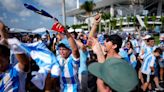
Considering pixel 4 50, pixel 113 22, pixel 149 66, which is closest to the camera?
pixel 4 50

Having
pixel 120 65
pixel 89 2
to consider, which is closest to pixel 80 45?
pixel 120 65

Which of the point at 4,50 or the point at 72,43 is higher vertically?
the point at 4,50

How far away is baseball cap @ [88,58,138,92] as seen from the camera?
2.12 metres

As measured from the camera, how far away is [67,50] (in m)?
4.95

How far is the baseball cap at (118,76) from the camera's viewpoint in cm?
212

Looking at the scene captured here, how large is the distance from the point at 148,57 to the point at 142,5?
10787 cm

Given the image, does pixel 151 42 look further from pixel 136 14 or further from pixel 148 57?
pixel 136 14

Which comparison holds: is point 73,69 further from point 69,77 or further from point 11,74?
point 11,74

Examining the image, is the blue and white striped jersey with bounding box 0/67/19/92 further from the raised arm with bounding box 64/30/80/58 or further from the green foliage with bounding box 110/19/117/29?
the green foliage with bounding box 110/19/117/29

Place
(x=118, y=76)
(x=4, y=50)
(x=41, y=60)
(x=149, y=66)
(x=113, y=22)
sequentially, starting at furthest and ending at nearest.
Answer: (x=113, y=22) < (x=149, y=66) < (x=41, y=60) < (x=4, y=50) < (x=118, y=76)

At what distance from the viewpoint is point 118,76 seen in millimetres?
2133

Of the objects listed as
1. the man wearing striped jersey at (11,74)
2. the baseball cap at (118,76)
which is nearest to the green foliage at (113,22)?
the man wearing striped jersey at (11,74)

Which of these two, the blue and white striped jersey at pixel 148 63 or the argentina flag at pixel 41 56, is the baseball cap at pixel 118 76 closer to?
the argentina flag at pixel 41 56

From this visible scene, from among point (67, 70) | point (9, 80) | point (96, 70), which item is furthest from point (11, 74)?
point (67, 70)
